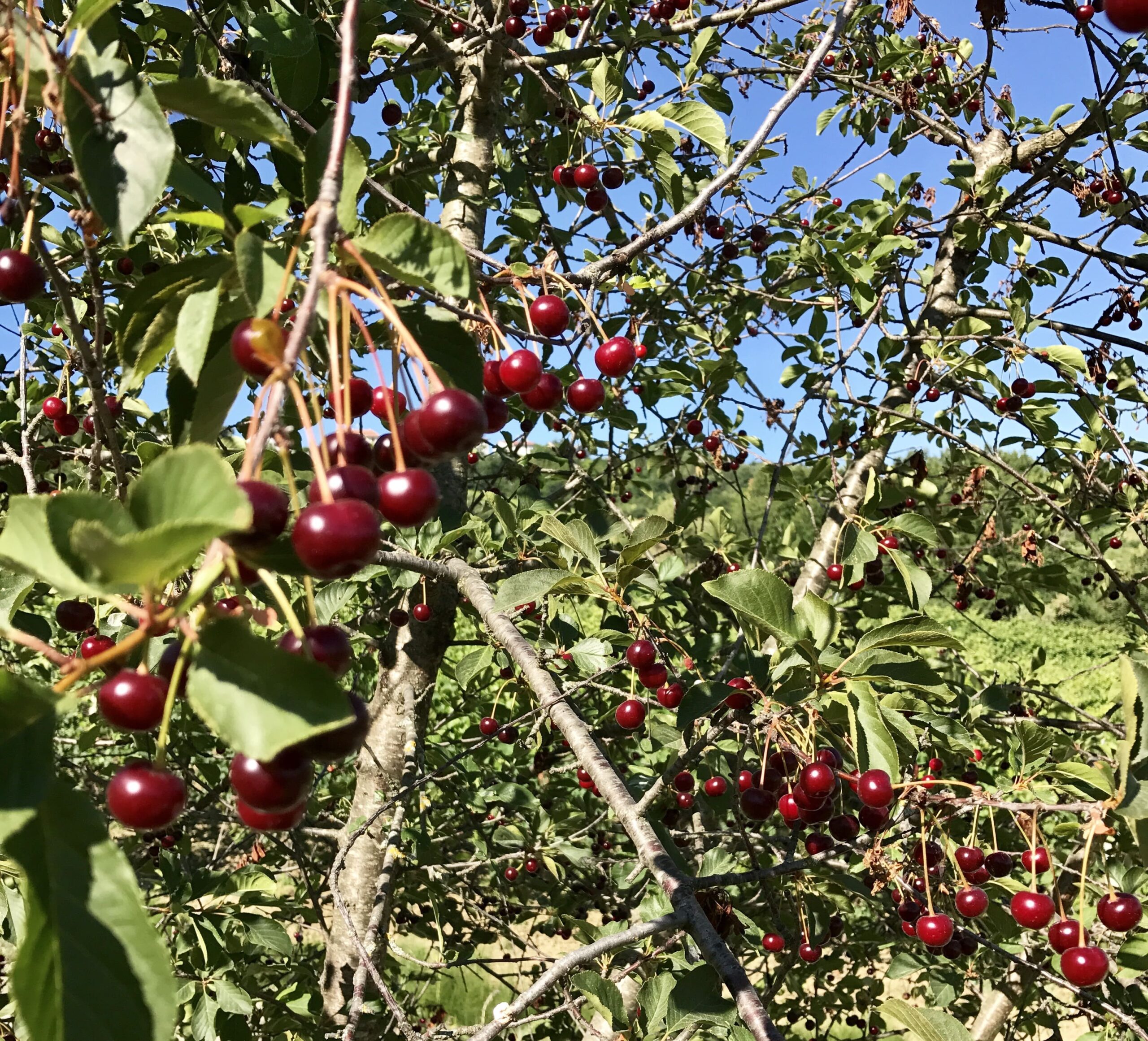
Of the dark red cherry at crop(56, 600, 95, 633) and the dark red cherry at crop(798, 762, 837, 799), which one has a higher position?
the dark red cherry at crop(56, 600, 95, 633)

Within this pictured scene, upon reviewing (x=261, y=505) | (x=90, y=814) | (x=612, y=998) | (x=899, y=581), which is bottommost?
(x=612, y=998)

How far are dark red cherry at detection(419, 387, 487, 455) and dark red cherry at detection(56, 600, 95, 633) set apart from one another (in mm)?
911

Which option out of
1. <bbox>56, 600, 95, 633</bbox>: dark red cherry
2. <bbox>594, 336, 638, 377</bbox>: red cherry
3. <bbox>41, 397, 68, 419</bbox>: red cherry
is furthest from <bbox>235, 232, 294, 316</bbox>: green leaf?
<bbox>41, 397, 68, 419</bbox>: red cherry

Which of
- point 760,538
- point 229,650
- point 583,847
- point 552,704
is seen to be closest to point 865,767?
point 552,704

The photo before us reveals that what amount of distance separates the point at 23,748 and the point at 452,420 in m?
0.43

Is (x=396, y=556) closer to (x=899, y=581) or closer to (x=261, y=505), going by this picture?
(x=261, y=505)

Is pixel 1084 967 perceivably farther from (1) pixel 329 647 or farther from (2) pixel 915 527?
(1) pixel 329 647

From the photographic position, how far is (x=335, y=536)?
64 centimetres

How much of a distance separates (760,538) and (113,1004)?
2.02m

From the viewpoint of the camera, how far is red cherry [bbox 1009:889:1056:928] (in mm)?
1835

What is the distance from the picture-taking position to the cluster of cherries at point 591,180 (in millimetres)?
2809

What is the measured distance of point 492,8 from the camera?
2.71 metres

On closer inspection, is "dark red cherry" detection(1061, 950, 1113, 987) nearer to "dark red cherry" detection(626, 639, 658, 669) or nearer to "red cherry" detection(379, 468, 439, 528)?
"dark red cherry" detection(626, 639, 658, 669)

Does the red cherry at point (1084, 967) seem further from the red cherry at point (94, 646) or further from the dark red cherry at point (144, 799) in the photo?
the red cherry at point (94, 646)
